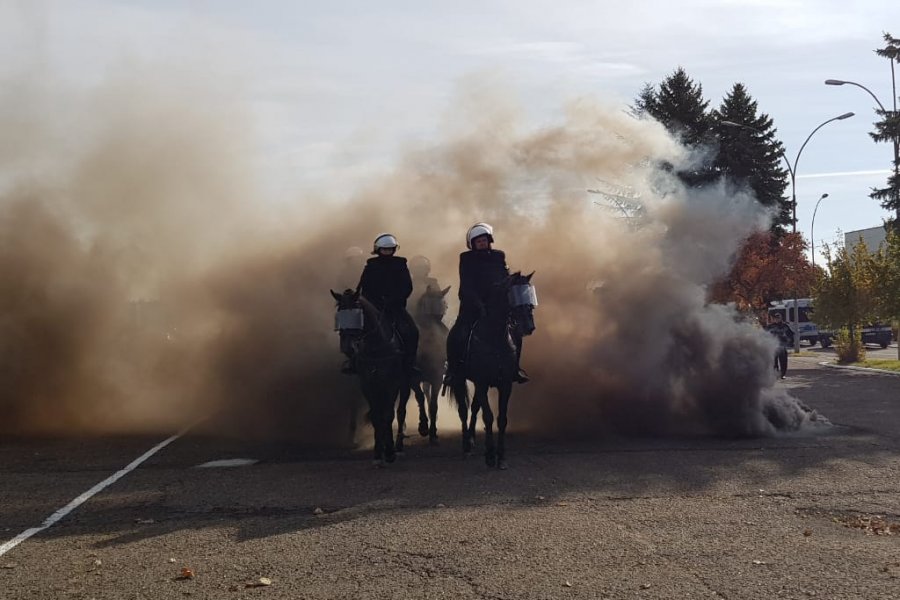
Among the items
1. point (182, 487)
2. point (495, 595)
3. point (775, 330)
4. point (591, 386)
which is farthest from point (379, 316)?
point (775, 330)

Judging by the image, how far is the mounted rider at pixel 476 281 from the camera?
483 inches

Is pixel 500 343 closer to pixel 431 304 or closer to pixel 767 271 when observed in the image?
Answer: pixel 431 304

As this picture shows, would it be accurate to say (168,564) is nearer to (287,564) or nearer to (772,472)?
(287,564)

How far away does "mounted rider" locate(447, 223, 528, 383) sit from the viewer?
12273mm

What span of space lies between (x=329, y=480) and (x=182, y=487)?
5.48 feet

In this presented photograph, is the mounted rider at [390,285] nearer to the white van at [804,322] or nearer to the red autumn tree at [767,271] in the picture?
the red autumn tree at [767,271]

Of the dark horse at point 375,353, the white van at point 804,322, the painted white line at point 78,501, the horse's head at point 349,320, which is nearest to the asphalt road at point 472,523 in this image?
the painted white line at point 78,501

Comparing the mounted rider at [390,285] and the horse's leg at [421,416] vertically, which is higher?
the mounted rider at [390,285]

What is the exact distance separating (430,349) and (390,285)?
2728 millimetres

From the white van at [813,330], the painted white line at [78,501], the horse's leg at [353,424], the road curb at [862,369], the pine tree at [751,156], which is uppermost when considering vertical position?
the pine tree at [751,156]

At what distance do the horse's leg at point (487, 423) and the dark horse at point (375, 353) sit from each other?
1.09 meters

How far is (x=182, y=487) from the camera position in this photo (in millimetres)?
10938

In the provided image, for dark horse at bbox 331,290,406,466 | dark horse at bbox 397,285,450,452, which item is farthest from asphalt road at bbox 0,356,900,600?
dark horse at bbox 397,285,450,452

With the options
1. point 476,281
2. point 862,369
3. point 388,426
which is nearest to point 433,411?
point 388,426
